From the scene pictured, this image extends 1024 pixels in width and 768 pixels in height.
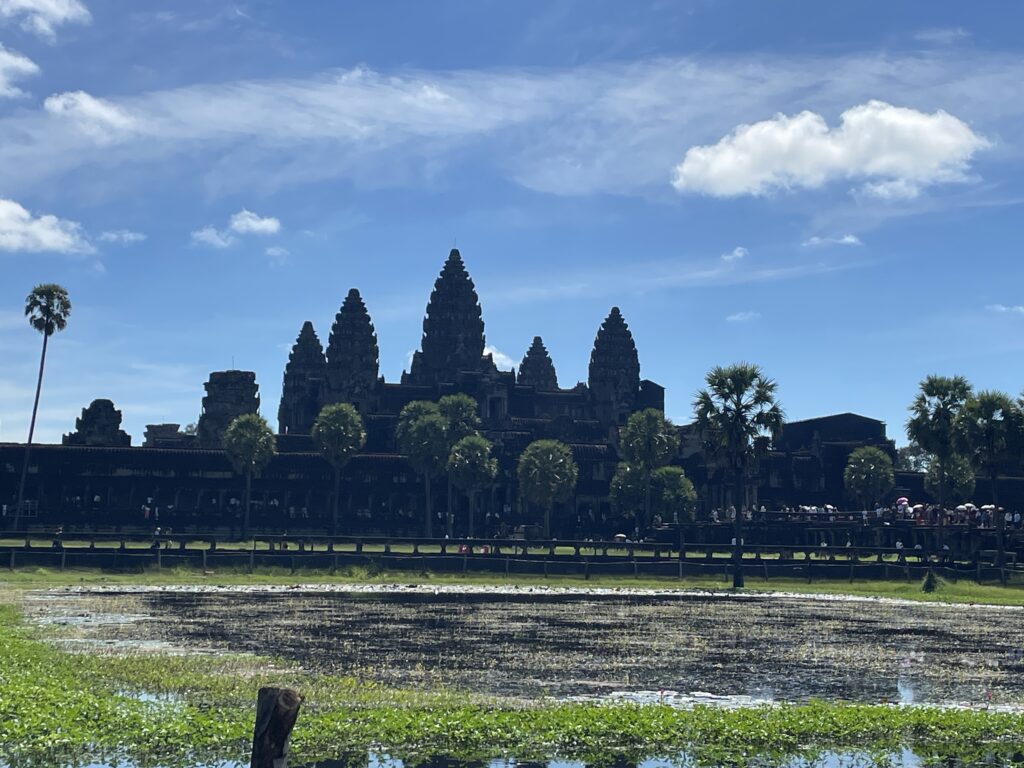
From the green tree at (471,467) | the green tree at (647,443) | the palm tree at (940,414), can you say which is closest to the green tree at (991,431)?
the palm tree at (940,414)

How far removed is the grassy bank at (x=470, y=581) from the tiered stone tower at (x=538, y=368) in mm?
124018

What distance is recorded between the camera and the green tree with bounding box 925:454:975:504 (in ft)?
316

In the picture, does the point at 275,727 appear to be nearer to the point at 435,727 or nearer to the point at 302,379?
the point at 435,727

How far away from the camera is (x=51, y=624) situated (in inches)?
1412

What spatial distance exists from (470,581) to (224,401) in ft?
283

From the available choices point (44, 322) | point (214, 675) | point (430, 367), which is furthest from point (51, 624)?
point (430, 367)

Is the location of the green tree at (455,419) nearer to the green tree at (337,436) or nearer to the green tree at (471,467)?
the green tree at (471,467)

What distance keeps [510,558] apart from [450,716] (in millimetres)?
46292

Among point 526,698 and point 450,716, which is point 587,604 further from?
point 450,716

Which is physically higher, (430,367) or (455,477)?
(430,367)

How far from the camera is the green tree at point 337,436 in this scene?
335 ft

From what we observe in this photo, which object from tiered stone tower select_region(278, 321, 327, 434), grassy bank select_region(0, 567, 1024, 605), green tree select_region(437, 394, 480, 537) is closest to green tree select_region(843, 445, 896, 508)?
green tree select_region(437, 394, 480, 537)

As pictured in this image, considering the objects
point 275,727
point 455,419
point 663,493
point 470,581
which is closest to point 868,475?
point 663,493

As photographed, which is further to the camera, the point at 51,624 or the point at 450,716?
the point at 51,624
